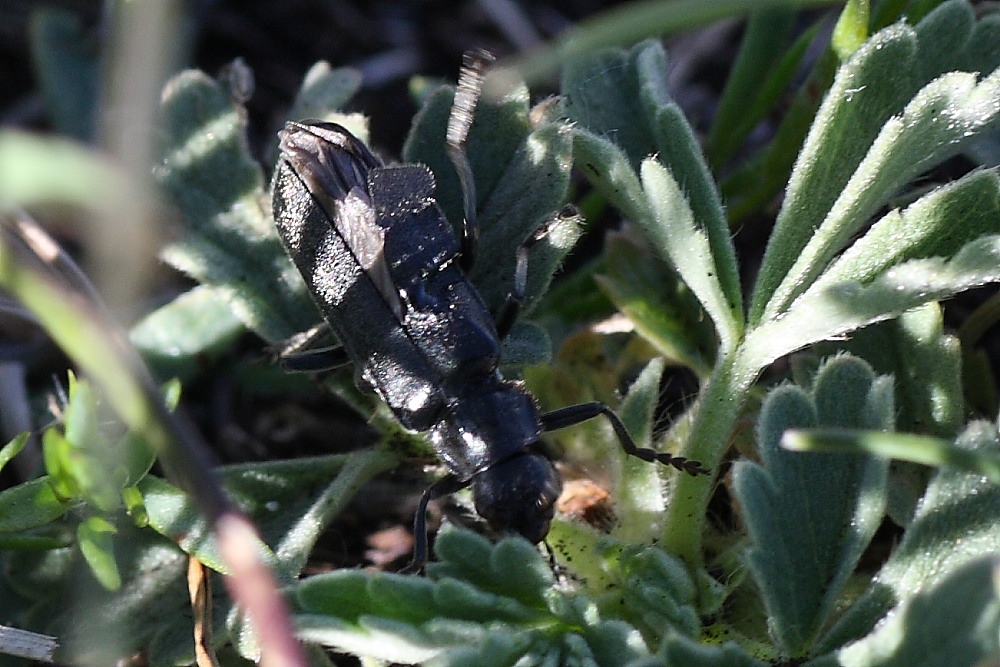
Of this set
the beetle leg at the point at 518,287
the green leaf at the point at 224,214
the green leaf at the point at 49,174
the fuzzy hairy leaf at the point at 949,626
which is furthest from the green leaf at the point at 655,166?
the green leaf at the point at 49,174

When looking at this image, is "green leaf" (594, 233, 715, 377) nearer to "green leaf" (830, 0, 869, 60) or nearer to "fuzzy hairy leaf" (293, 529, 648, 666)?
"green leaf" (830, 0, 869, 60)

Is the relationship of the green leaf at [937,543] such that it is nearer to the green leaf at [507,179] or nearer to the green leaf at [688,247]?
the green leaf at [688,247]

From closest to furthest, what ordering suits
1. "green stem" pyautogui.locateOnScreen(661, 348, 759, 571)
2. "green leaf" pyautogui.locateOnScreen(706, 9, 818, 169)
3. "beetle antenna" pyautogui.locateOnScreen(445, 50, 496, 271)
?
"green stem" pyautogui.locateOnScreen(661, 348, 759, 571) → "beetle antenna" pyautogui.locateOnScreen(445, 50, 496, 271) → "green leaf" pyautogui.locateOnScreen(706, 9, 818, 169)

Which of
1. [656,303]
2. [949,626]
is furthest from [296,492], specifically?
[949,626]

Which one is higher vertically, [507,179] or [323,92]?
[323,92]

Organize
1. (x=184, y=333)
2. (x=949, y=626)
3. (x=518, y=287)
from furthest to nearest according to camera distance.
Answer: (x=184, y=333), (x=518, y=287), (x=949, y=626)

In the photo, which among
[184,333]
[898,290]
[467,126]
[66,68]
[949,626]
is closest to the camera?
[949,626]

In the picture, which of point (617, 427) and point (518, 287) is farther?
point (518, 287)

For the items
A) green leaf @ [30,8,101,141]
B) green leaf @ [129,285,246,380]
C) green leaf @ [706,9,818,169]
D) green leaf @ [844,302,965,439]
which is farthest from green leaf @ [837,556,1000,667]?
green leaf @ [30,8,101,141]

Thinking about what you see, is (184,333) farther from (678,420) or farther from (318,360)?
(678,420)
